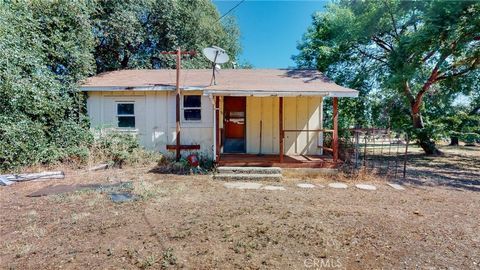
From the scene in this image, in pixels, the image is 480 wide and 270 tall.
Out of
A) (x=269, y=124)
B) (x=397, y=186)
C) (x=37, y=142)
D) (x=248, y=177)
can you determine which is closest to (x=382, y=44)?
(x=269, y=124)

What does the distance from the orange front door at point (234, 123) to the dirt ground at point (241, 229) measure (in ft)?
11.0

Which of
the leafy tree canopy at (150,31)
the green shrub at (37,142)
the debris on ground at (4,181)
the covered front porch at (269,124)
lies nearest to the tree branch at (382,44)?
the covered front porch at (269,124)

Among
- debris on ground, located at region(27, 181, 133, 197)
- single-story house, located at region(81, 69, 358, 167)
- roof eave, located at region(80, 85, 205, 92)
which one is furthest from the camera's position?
single-story house, located at region(81, 69, 358, 167)

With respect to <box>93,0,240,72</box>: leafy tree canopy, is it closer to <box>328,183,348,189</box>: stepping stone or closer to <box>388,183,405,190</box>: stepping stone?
<box>328,183,348,189</box>: stepping stone

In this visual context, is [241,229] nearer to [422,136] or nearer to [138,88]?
[138,88]

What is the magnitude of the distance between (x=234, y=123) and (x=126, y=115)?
12.7 ft

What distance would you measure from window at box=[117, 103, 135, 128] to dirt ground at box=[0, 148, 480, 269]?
12.8 feet

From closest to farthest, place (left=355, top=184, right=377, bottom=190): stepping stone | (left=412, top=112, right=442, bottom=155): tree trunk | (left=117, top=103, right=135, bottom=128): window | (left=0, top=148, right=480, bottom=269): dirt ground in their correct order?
(left=0, top=148, right=480, bottom=269): dirt ground
(left=355, top=184, right=377, bottom=190): stepping stone
(left=117, top=103, right=135, bottom=128): window
(left=412, top=112, right=442, bottom=155): tree trunk

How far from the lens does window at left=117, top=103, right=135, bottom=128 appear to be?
948cm

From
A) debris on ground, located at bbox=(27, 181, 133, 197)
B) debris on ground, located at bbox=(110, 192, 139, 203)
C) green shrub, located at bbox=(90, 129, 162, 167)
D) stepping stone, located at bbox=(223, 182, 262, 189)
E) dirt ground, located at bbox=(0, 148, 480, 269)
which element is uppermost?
green shrub, located at bbox=(90, 129, 162, 167)

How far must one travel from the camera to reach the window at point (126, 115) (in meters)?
9.48

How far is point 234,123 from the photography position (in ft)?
31.0

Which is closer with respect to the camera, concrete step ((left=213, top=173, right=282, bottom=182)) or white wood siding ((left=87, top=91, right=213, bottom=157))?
concrete step ((left=213, top=173, right=282, bottom=182))

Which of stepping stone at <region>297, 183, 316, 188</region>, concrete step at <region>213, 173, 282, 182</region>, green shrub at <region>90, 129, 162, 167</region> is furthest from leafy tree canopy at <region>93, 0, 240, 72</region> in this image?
stepping stone at <region>297, 183, 316, 188</region>
